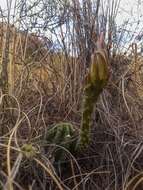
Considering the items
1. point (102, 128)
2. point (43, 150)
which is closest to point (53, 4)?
point (102, 128)

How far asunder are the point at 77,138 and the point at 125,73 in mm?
519

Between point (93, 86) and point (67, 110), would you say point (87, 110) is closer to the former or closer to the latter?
point (93, 86)

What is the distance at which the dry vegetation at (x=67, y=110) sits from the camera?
57.5 inches

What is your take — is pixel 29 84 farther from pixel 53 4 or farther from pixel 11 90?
pixel 53 4

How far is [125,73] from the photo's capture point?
79.6 inches

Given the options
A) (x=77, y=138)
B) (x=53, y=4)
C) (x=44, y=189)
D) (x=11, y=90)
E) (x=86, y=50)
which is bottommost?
(x=44, y=189)

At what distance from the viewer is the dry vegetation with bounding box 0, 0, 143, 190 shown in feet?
4.79

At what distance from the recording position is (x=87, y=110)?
1474 millimetres

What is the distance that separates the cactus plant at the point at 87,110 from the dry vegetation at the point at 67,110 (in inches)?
1.4

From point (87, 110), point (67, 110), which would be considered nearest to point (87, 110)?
point (87, 110)

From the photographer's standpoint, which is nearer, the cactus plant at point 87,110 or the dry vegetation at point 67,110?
the cactus plant at point 87,110

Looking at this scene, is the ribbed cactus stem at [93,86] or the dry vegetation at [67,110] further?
the dry vegetation at [67,110]

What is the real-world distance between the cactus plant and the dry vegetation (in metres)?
0.04

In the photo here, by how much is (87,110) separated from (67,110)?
0.41 m
